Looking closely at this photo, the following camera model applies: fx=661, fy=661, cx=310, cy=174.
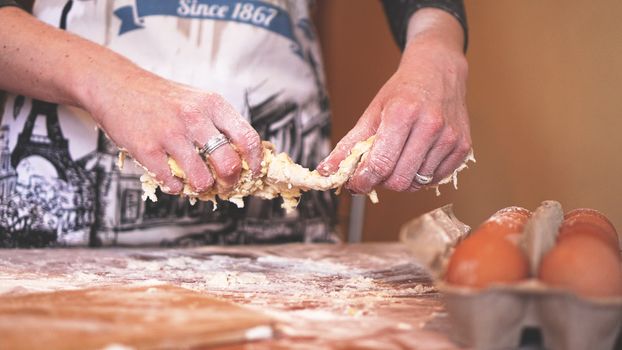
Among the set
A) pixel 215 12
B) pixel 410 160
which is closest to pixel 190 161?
pixel 410 160

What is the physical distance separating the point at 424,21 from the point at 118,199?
2.78ft

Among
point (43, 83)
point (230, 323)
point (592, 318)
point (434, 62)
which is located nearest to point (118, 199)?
point (43, 83)

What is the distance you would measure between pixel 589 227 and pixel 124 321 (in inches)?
22.1

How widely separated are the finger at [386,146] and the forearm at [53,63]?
0.44 m

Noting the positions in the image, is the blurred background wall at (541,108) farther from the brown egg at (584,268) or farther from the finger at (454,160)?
the brown egg at (584,268)

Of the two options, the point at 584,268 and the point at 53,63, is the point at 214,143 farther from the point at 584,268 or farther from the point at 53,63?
the point at 584,268

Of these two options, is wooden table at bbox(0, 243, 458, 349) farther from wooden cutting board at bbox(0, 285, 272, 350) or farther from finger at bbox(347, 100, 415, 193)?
finger at bbox(347, 100, 415, 193)

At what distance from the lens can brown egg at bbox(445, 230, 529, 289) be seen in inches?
27.3

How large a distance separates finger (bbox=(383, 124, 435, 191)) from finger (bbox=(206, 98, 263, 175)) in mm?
268

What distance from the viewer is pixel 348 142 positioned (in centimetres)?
124

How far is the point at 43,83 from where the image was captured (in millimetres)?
1288

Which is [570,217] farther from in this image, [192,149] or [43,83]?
[43,83]

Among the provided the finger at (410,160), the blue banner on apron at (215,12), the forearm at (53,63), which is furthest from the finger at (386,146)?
the blue banner on apron at (215,12)

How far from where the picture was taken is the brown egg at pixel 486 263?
693 millimetres
